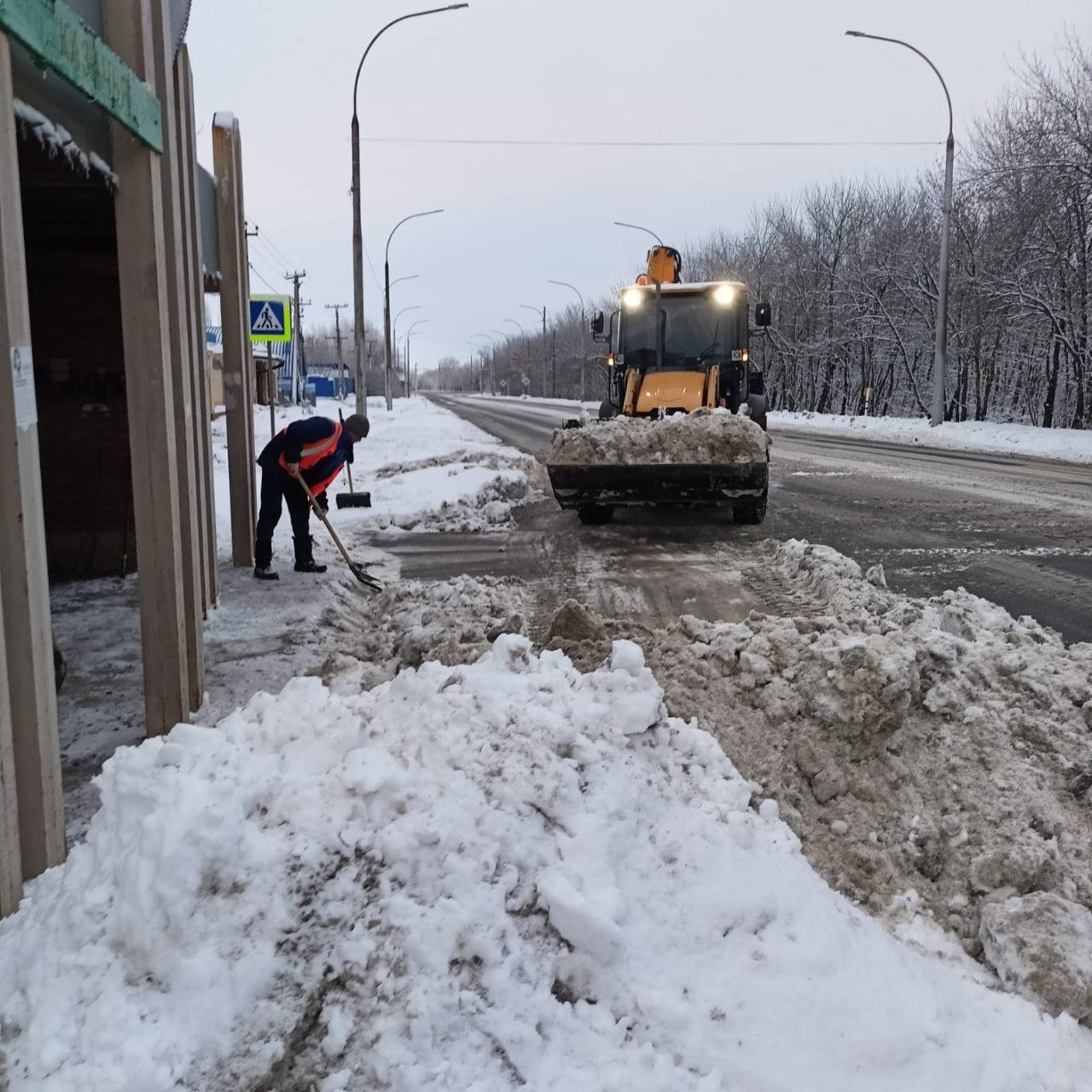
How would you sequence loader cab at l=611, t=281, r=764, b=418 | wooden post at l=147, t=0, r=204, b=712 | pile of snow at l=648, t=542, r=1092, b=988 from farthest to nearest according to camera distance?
loader cab at l=611, t=281, r=764, b=418, wooden post at l=147, t=0, r=204, b=712, pile of snow at l=648, t=542, r=1092, b=988

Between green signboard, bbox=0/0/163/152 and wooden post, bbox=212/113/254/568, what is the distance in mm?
3459

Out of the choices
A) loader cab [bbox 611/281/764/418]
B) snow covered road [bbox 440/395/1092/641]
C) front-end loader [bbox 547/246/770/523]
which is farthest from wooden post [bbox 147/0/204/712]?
loader cab [bbox 611/281/764/418]

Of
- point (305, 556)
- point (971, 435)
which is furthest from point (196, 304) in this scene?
point (971, 435)

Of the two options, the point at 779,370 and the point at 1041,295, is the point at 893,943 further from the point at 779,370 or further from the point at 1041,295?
the point at 779,370

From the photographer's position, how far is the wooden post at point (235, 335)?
7.00m

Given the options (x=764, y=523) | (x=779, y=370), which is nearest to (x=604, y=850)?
(x=764, y=523)

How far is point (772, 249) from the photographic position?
164 feet

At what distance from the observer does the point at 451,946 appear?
7.47ft

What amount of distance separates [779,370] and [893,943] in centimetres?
5121

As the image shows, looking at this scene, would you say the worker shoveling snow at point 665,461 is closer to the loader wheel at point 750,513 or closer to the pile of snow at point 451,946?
the loader wheel at point 750,513

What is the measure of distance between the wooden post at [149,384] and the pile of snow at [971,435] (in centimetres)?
1862

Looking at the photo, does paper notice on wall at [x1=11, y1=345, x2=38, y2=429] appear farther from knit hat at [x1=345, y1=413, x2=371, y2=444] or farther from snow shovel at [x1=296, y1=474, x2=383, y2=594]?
knit hat at [x1=345, y1=413, x2=371, y2=444]

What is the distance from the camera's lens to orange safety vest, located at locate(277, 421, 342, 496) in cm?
740

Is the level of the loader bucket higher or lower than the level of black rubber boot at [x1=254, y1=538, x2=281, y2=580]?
higher
